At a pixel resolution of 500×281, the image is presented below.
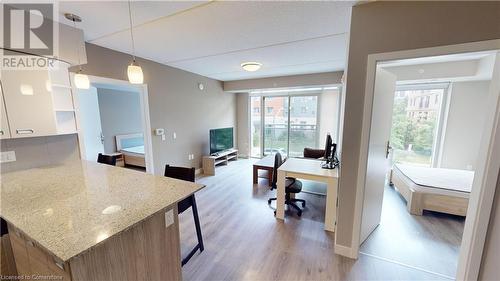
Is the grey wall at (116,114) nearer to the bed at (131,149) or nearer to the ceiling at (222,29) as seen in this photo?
the bed at (131,149)

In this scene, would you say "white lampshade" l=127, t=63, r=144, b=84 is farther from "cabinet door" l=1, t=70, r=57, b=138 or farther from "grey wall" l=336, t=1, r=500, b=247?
"grey wall" l=336, t=1, r=500, b=247

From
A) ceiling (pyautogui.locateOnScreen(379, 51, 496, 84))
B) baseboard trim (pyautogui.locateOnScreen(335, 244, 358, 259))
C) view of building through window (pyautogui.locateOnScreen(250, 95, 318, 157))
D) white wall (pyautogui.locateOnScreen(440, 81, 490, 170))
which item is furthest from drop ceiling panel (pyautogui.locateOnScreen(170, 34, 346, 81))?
baseboard trim (pyautogui.locateOnScreen(335, 244, 358, 259))

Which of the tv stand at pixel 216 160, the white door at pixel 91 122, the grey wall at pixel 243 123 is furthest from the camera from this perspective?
the grey wall at pixel 243 123

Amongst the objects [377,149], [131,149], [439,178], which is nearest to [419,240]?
[377,149]

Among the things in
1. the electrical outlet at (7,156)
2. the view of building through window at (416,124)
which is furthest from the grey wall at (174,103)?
the view of building through window at (416,124)

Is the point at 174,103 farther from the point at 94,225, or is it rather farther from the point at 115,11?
the point at 94,225

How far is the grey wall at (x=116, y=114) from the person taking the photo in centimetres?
528

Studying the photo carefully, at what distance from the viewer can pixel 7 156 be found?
6.18 ft

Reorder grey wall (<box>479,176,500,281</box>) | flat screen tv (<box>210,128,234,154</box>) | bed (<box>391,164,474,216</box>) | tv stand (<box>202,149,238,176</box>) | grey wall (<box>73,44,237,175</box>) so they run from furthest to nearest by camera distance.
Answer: flat screen tv (<box>210,128,234,154</box>), tv stand (<box>202,149,238,176</box>), grey wall (<box>73,44,237,175</box>), bed (<box>391,164,474,216</box>), grey wall (<box>479,176,500,281</box>)

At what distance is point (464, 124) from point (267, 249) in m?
4.84

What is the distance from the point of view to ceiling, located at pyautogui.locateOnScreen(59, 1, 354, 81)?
1771mm

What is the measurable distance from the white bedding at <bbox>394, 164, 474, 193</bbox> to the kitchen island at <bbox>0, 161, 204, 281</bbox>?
3.36 m

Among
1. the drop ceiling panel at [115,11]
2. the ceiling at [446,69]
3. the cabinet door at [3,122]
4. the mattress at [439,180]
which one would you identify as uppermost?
the drop ceiling panel at [115,11]

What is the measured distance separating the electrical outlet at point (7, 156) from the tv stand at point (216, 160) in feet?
10.4
